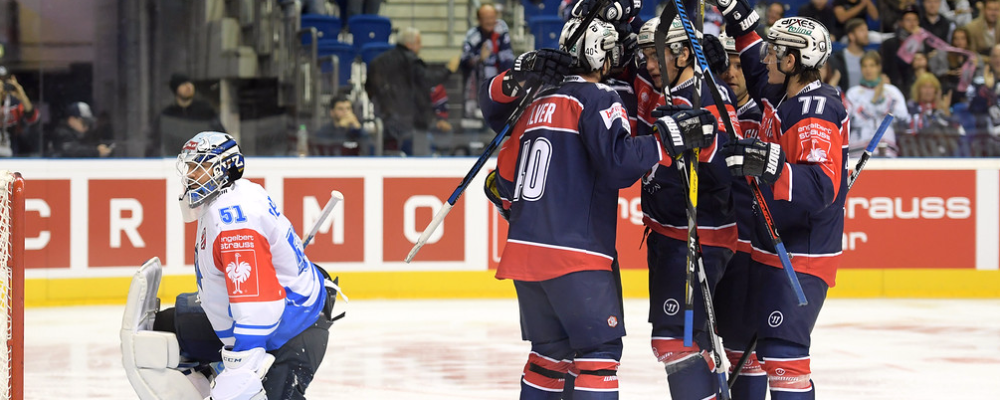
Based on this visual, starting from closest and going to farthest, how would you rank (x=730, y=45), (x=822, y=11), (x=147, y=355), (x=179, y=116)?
1. (x=147, y=355)
2. (x=730, y=45)
3. (x=179, y=116)
4. (x=822, y=11)

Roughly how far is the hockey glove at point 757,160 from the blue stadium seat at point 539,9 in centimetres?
522

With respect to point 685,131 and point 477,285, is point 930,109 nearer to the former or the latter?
point 477,285

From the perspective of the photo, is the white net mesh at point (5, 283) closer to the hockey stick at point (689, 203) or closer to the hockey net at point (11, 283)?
the hockey net at point (11, 283)

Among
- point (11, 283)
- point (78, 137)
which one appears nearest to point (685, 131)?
point (11, 283)

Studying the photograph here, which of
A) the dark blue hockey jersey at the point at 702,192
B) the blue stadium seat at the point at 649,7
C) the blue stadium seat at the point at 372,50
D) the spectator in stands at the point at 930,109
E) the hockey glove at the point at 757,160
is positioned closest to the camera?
the hockey glove at the point at 757,160

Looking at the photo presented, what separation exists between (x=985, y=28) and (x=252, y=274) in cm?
689

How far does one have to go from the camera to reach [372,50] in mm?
8211

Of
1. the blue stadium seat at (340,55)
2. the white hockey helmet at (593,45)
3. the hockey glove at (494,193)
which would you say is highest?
the blue stadium seat at (340,55)

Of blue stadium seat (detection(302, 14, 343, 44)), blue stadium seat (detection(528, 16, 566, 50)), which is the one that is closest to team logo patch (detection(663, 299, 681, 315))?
blue stadium seat (detection(528, 16, 566, 50))

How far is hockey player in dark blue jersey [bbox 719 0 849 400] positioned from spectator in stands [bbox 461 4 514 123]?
4.53 meters

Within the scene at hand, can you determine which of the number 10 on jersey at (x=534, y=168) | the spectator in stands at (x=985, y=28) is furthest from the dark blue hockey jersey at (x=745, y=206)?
the spectator in stands at (x=985, y=28)

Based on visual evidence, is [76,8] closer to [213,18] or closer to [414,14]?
[213,18]

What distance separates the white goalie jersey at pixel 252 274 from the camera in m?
3.15

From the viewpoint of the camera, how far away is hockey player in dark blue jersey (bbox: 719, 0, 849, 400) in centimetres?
341
